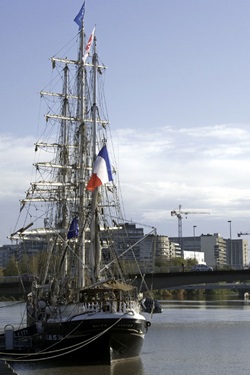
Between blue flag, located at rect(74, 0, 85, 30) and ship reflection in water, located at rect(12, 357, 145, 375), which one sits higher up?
blue flag, located at rect(74, 0, 85, 30)

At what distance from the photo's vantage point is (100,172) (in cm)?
7050

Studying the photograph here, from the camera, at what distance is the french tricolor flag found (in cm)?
7025

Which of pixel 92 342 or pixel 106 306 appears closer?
pixel 92 342

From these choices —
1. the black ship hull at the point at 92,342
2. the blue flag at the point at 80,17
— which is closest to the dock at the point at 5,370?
the black ship hull at the point at 92,342

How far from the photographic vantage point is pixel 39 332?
241 feet

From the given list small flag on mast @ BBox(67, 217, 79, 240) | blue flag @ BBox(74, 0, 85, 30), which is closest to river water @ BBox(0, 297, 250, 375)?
small flag on mast @ BBox(67, 217, 79, 240)

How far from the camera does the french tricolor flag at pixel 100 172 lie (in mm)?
70250

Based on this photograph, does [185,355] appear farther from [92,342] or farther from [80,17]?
[80,17]

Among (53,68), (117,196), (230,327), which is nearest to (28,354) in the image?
(117,196)

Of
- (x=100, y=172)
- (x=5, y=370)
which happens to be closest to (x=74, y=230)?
(x=100, y=172)

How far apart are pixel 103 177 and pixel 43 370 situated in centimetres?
1637

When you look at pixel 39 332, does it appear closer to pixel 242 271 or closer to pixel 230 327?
pixel 230 327

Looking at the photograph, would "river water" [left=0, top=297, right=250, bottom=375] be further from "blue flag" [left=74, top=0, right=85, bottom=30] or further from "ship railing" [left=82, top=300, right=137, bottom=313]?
"blue flag" [left=74, top=0, right=85, bottom=30]

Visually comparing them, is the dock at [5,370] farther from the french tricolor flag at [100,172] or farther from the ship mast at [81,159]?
the ship mast at [81,159]
